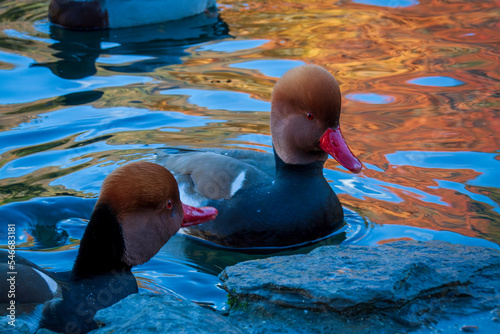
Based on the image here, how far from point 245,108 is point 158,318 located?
477cm

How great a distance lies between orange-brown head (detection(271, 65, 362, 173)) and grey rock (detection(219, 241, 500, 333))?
Result: 1.34 metres

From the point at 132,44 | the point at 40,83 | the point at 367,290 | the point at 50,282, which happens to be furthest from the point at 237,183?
the point at 132,44

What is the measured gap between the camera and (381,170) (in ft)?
19.6

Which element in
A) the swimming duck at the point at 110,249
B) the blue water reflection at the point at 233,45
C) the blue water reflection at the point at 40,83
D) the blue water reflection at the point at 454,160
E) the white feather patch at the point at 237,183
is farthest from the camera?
the blue water reflection at the point at 233,45

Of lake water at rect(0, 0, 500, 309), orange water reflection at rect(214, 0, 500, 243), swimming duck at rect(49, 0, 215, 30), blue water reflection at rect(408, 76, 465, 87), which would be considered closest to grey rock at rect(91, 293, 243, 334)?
lake water at rect(0, 0, 500, 309)

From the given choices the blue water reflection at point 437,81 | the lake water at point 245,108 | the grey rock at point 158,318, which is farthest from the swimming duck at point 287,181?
the blue water reflection at point 437,81

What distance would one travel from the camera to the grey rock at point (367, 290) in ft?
10.1

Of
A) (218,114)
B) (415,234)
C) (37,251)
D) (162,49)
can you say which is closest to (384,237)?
(415,234)

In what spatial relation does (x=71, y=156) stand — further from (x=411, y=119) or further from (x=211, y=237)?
(x=411, y=119)

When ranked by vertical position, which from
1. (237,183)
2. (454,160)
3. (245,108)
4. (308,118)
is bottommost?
(454,160)

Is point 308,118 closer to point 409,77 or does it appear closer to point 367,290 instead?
point 367,290

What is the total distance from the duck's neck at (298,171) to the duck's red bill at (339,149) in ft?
0.70

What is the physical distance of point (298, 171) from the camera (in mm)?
4984

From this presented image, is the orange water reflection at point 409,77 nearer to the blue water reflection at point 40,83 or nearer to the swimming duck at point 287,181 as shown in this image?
the swimming duck at point 287,181
